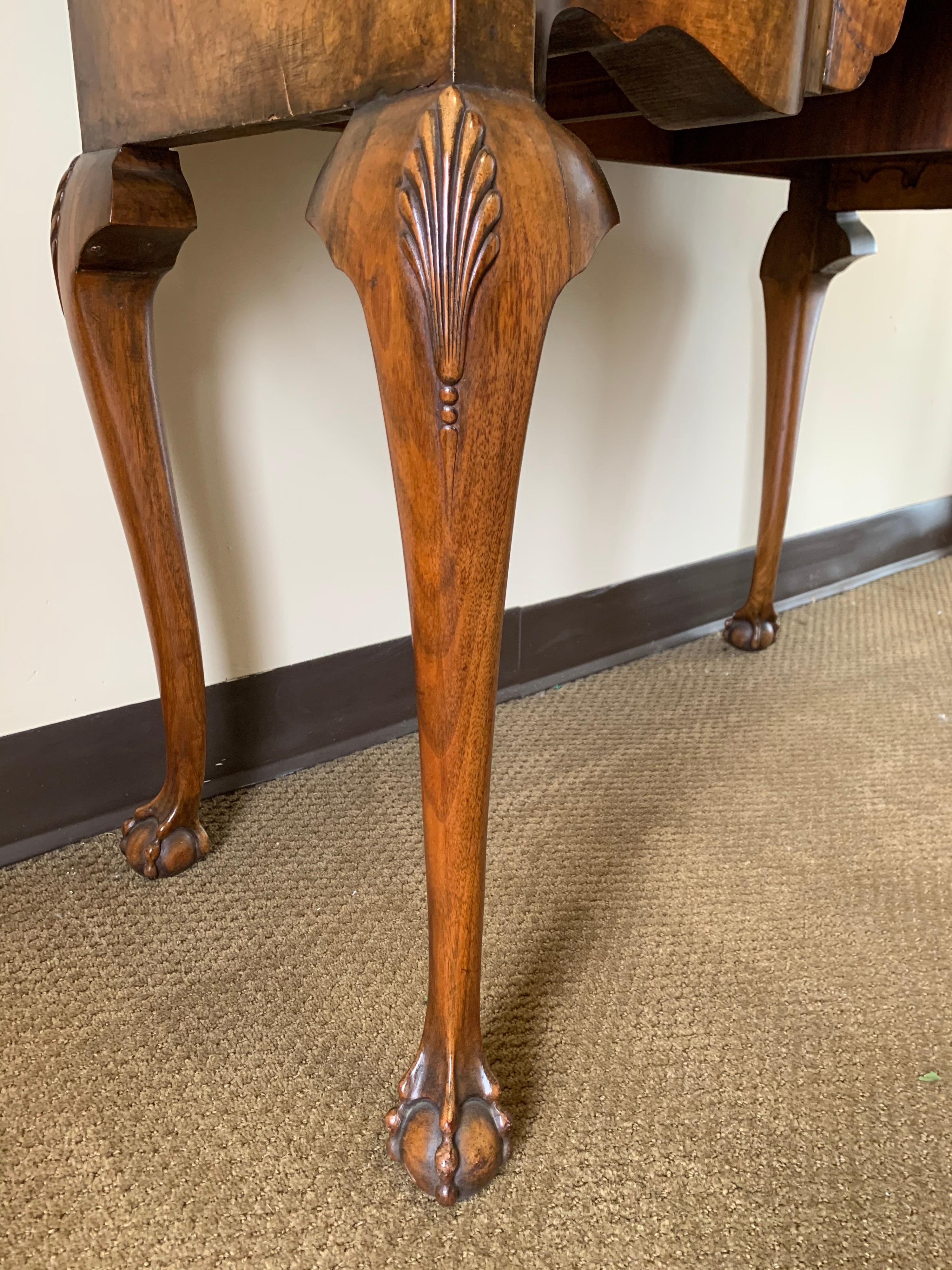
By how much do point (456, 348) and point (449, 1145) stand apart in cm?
37

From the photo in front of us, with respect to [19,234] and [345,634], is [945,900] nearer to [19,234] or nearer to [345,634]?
[345,634]

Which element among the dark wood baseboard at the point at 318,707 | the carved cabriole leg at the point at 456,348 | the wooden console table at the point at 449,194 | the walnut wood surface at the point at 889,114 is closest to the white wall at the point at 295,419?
the dark wood baseboard at the point at 318,707

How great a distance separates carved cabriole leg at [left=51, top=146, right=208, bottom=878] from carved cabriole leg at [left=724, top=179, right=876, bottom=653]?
75 cm

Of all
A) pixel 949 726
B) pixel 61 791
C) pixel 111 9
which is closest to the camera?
pixel 111 9

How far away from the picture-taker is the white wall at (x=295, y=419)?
0.74 meters

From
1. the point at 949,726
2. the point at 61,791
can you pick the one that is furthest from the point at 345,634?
the point at 949,726

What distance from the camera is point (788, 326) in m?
1.15

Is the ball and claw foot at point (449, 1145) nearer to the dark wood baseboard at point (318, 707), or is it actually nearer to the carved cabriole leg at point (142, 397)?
the carved cabriole leg at point (142, 397)

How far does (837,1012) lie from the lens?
2.07 ft

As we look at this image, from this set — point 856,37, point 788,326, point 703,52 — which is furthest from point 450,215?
point 788,326

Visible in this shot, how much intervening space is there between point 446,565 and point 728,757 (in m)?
0.68

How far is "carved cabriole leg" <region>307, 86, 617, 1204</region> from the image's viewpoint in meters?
0.36

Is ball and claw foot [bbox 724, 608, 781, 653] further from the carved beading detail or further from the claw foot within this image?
the carved beading detail

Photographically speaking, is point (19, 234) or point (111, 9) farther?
point (19, 234)
